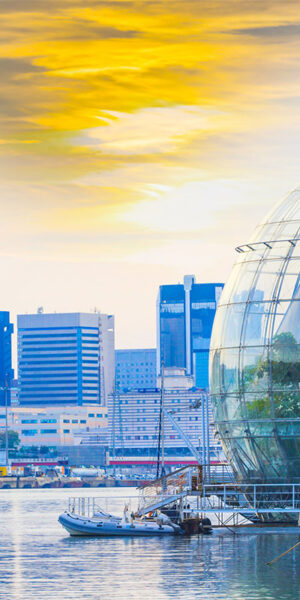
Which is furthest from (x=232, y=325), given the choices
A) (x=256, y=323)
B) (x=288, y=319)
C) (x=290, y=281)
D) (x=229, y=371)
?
(x=290, y=281)

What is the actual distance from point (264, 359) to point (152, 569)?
1510 cm

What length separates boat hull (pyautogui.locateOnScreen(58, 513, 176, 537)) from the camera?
228ft

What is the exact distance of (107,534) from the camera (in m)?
70.8

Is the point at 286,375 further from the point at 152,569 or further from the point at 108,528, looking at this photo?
the point at 152,569

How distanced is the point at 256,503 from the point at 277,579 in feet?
58.8

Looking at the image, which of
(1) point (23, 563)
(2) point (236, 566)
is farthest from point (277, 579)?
(1) point (23, 563)

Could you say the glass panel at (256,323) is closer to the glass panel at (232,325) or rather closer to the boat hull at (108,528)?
the glass panel at (232,325)

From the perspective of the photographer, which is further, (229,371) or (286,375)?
(229,371)

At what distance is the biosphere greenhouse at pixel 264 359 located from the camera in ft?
212

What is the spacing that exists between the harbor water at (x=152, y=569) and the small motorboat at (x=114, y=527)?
0.81m

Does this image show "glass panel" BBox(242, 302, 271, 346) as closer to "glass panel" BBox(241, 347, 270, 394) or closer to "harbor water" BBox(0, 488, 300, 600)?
"glass panel" BBox(241, 347, 270, 394)

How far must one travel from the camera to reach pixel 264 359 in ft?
213

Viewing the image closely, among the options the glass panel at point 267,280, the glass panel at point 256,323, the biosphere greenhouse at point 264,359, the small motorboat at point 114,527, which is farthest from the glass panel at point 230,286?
the small motorboat at point 114,527

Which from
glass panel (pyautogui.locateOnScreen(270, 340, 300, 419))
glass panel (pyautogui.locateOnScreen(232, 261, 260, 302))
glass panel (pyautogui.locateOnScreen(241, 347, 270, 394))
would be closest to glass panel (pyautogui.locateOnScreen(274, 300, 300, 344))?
glass panel (pyautogui.locateOnScreen(270, 340, 300, 419))
